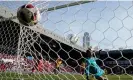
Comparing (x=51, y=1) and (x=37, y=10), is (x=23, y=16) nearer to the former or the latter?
(x=37, y=10)

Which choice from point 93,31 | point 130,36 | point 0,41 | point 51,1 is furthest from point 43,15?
point 0,41

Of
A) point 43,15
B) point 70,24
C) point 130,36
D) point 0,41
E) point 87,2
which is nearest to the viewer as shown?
point 130,36

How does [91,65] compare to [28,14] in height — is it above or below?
below

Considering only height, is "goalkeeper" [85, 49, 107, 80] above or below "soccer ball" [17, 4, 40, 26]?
below

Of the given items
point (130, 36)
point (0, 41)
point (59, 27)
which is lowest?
point (0, 41)

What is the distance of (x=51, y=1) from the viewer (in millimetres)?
4383

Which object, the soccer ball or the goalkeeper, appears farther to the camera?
the goalkeeper

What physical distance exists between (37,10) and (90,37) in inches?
41.9

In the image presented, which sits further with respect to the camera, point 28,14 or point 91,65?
point 91,65

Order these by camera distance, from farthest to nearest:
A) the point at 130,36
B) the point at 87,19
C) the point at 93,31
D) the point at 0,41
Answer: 1. the point at 0,41
2. the point at 87,19
3. the point at 93,31
4. the point at 130,36

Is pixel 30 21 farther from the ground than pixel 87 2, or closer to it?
closer to it

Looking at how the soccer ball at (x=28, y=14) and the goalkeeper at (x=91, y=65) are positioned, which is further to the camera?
the goalkeeper at (x=91, y=65)

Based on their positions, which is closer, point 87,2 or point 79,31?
point 79,31

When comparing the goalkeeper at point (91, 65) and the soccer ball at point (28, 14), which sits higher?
the soccer ball at point (28, 14)
